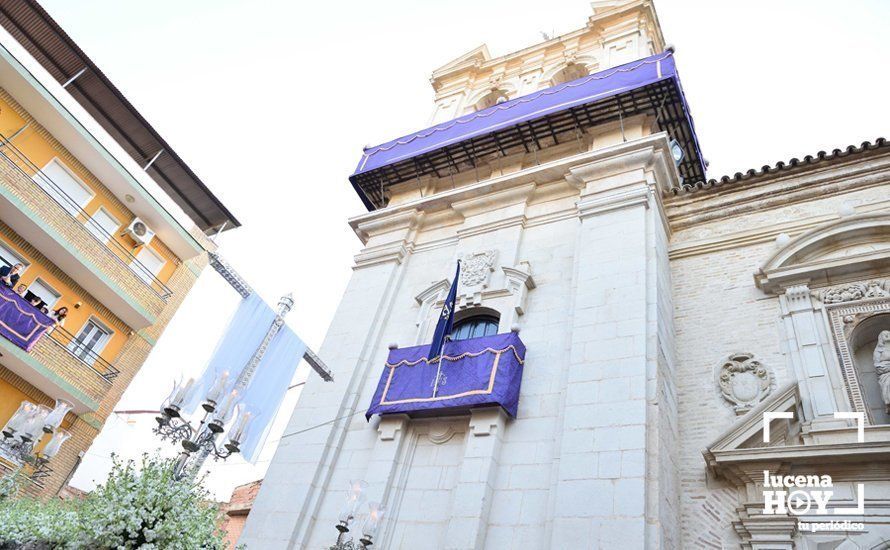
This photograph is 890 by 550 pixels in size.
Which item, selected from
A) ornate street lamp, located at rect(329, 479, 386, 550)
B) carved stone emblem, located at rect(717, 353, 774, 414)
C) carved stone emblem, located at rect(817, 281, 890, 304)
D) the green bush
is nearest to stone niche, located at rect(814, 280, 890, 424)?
carved stone emblem, located at rect(817, 281, 890, 304)

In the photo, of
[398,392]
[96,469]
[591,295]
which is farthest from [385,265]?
[96,469]

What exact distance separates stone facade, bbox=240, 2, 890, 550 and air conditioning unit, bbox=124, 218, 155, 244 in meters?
8.06

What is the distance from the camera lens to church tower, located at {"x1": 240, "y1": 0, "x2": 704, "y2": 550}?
8.20 metres

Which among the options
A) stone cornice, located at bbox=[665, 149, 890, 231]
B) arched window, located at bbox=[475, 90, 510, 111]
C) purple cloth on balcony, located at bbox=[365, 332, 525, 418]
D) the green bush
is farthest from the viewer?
arched window, located at bbox=[475, 90, 510, 111]

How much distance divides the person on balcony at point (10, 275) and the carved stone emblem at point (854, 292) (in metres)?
16.5

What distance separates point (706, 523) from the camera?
26.5ft

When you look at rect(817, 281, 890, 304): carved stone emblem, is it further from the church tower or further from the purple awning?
the purple awning

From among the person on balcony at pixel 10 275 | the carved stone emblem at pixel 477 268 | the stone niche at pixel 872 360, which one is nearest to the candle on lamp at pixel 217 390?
the carved stone emblem at pixel 477 268

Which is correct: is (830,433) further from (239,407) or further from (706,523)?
(239,407)

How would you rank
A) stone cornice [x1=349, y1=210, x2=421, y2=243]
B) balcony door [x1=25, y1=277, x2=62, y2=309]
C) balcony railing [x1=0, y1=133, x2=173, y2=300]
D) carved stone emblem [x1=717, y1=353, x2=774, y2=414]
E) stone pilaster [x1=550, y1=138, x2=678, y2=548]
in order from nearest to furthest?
stone pilaster [x1=550, y1=138, x2=678, y2=548] → carved stone emblem [x1=717, y1=353, x2=774, y2=414] → stone cornice [x1=349, y1=210, x2=421, y2=243] → balcony railing [x1=0, y1=133, x2=173, y2=300] → balcony door [x1=25, y1=277, x2=62, y2=309]

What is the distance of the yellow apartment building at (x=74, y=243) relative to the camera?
14.7 metres

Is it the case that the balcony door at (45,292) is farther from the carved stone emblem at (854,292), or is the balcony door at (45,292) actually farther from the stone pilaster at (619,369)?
the carved stone emblem at (854,292)

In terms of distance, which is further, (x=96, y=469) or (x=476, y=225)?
(x=96, y=469)

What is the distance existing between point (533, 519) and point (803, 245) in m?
6.45
